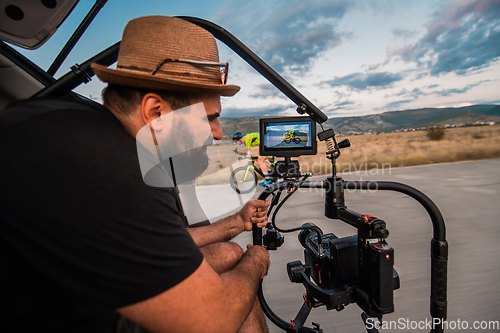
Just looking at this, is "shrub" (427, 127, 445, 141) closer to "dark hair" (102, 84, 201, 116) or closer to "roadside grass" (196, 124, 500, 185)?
"roadside grass" (196, 124, 500, 185)

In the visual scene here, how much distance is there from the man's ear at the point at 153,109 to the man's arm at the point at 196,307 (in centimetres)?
51

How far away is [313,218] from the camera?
12.7 ft

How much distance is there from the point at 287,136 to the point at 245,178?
474 cm

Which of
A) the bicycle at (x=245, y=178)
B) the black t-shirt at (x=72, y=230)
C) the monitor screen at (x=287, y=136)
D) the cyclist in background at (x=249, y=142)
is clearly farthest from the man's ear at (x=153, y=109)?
the bicycle at (x=245, y=178)

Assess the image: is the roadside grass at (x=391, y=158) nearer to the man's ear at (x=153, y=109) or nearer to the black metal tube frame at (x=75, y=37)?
the man's ear at (x=153, y=109)

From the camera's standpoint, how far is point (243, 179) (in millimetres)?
6414

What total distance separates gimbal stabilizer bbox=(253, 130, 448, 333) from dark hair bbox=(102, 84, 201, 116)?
649mm

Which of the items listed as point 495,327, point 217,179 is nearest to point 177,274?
point 495,327

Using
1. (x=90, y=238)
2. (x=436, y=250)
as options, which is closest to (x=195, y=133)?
(x=90, y=238)

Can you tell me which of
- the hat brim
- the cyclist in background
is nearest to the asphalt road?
the cyclist in background

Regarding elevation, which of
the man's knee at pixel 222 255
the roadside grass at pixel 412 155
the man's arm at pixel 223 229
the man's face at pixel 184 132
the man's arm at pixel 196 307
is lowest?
the roadside grass at pixel 412 155

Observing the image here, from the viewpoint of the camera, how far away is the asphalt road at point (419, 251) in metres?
1.78

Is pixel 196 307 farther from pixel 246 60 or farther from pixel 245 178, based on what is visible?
pixel 245 178

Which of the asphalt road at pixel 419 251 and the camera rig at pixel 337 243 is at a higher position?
the camera rig at pixel 337 243
